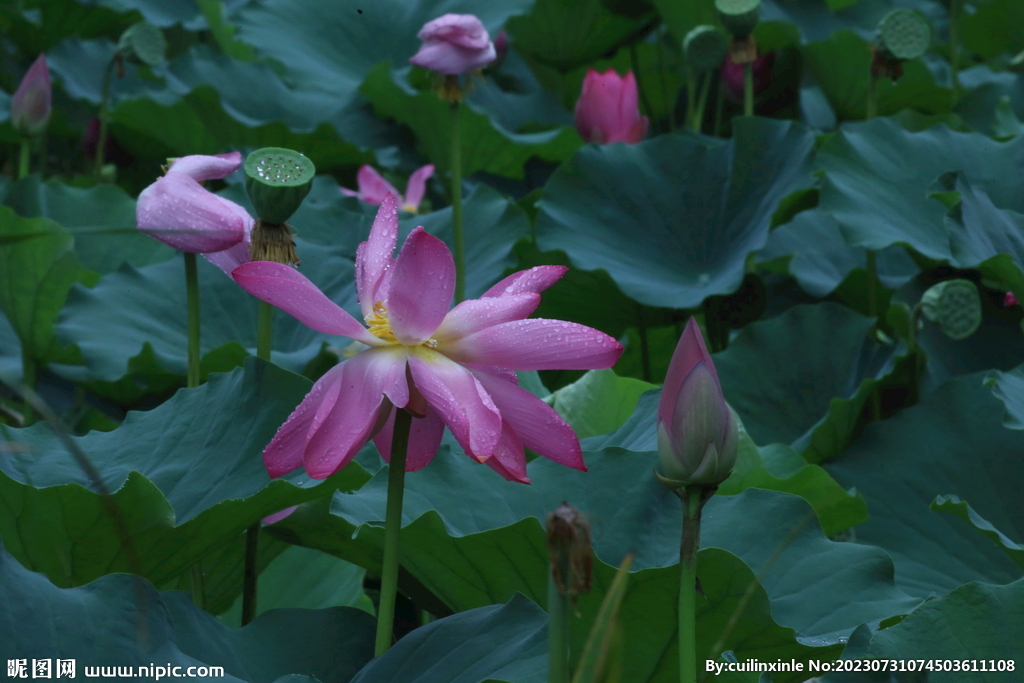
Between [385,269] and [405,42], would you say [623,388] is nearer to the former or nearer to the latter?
[385,269]

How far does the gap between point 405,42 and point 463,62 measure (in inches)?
45.3

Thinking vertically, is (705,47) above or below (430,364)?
below

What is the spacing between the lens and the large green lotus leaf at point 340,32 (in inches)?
93.3

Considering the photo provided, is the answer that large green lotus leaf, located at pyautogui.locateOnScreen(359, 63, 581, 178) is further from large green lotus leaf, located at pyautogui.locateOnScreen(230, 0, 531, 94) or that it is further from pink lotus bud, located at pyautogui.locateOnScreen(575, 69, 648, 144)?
large green lotus leaf, located at pyautogui.locateOnScreen(230, 0, 531, 94)

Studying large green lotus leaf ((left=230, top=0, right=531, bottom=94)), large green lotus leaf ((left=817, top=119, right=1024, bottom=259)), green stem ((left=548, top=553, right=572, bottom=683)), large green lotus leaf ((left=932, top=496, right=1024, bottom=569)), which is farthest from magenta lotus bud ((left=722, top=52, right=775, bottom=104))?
green stem ((left=548, top=553, right=572, bottom=683))

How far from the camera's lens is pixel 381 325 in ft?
2.07

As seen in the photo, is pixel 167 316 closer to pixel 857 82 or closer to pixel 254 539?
pixel 254 539

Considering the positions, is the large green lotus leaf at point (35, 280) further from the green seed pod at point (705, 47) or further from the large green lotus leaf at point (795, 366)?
the green seed pod at point (705, 47)

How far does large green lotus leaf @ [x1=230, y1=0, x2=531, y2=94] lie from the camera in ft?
7.77

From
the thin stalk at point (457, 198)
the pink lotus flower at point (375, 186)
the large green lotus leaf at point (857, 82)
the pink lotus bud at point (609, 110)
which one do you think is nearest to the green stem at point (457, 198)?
the thin stalk at point (457, 198)

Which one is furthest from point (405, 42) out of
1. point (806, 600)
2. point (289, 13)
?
point (806, 600)

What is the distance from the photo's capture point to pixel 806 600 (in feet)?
2.91

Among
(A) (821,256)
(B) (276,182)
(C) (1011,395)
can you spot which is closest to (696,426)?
(B) (276,182)

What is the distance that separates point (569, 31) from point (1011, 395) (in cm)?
175
